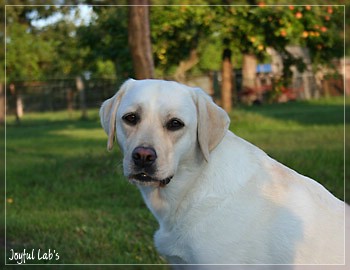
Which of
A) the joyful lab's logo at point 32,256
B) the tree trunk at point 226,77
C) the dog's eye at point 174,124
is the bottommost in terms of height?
the tree trunk at point 226,77

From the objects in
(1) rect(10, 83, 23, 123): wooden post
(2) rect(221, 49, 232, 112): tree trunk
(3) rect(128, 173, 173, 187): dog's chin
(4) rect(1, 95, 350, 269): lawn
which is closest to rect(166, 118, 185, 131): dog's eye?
(3) rect(128, 173, 173, 187): dog's chin

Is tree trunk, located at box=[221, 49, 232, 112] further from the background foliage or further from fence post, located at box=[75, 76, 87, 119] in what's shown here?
fence post, located at box=[75, 76, 87, 119]

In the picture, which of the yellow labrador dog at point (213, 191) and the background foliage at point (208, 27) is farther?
the background foliage at point (208, 27)

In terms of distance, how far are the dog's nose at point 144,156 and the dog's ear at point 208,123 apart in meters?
0.27

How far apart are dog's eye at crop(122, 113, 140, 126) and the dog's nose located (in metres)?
0.19

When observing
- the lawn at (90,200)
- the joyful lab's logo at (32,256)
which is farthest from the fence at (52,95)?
the joyful lab's logo at (32,256)

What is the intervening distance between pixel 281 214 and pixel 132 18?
5.11 metres

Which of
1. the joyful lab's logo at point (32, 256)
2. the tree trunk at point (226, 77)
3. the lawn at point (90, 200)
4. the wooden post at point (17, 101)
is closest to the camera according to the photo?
the joyful lab's logo at point (32, 256)

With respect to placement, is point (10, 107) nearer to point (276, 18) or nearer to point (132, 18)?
point (276, 18)

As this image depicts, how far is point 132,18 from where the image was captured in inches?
313

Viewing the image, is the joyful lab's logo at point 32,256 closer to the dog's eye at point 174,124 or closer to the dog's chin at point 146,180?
the dog's chin at point 146,180

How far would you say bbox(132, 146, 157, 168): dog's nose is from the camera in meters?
3.32

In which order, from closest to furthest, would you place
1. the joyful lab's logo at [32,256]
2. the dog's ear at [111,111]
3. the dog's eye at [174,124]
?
the dog's eye at [174,124] → the dog's ear at [111,111] → the joyful lab's logo at [32,256]

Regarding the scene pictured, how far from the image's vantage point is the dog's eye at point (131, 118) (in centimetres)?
346
